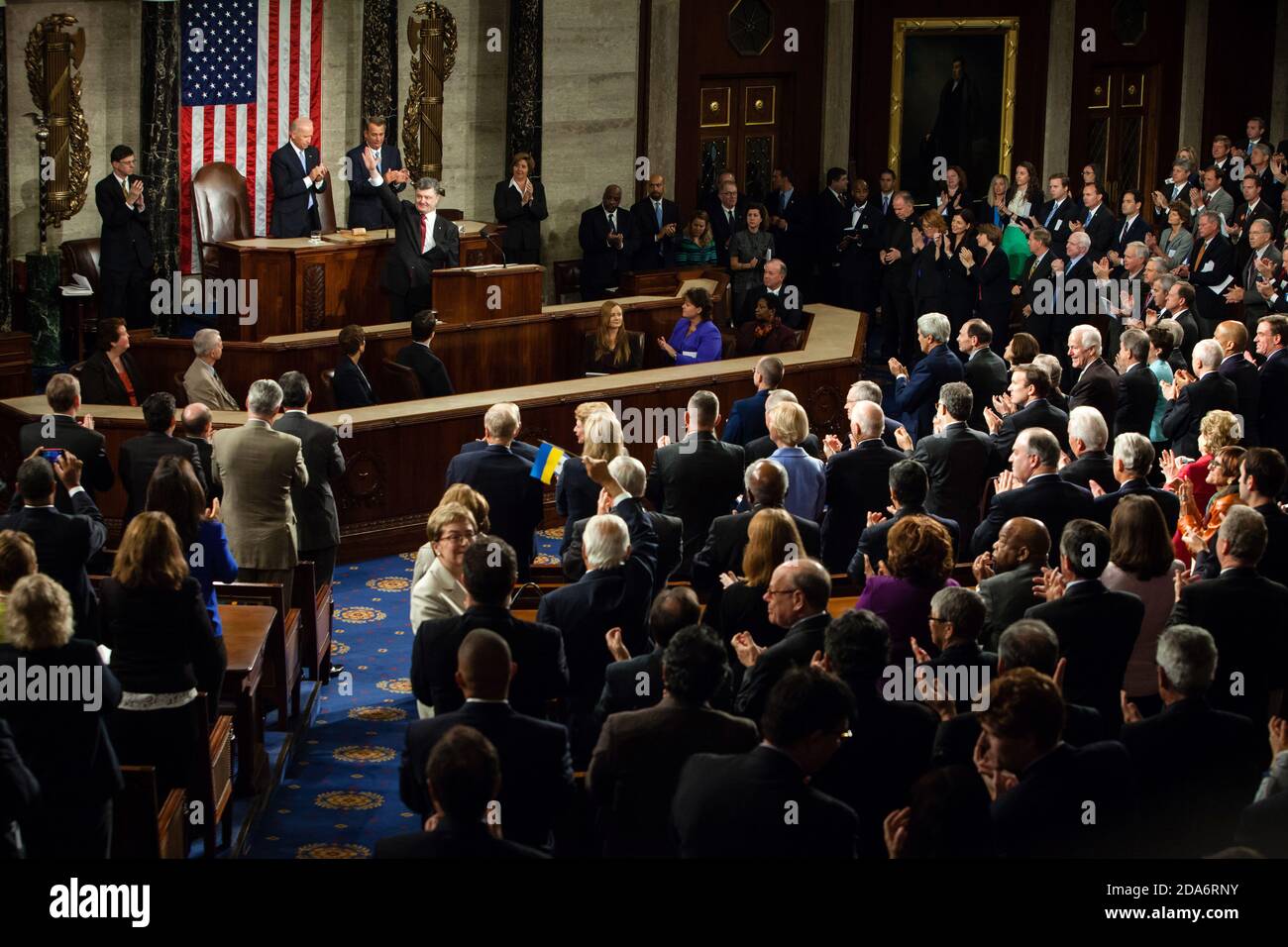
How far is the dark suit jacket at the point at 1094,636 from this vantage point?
19.7 ft

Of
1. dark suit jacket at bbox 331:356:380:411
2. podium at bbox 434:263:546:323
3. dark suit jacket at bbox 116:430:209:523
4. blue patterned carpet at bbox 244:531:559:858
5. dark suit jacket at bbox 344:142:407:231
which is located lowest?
blue patterned carpet at bbox 244:531:559:858

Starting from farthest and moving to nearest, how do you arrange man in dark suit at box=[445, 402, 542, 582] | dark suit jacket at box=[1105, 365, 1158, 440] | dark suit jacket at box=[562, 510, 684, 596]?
dark suit jacket at box=[1105, 365, 1158, 440] < man in dark suit at box=[445, 402, 542, 582] < dark suit jacket at box=[562, 510, 684, 596]

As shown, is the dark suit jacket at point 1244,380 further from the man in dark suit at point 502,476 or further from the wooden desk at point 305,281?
the wooden desk at point 305,281

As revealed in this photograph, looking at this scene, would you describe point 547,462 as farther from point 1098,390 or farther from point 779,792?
point 779,792

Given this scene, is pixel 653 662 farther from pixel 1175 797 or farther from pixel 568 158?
pixel 568 158

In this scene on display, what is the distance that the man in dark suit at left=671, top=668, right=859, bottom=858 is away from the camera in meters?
4.39

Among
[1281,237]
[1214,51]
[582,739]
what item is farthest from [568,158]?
[582,739]

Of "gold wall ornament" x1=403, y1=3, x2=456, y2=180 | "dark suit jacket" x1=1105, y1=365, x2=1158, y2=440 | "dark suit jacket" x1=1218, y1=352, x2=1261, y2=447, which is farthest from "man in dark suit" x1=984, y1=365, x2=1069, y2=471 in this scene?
"gold wall ornament" x1=403, y1=3, x2=456, y2=180

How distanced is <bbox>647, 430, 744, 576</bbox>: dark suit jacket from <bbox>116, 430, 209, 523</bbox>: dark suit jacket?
2252 millimetres

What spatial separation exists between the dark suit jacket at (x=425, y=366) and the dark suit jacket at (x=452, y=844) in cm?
740

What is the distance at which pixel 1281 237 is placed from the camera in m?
16.5

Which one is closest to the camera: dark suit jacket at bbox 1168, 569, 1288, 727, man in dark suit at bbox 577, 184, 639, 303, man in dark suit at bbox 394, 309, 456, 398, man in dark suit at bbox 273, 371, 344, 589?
dark suit jacket at bbox 1168, 569, 1288, 727

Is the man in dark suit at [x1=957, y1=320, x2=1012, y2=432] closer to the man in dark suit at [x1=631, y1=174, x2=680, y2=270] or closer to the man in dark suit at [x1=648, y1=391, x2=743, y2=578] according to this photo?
the man in dark suit at [x1=648, y1=391, x2=743, y2=578]

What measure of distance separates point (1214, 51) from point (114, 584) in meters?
18.2
